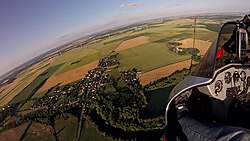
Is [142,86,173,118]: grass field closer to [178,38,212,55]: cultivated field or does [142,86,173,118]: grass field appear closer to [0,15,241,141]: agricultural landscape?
[0,15,241,141]: agricultural landscape

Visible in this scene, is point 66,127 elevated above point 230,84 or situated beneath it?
situated beneath

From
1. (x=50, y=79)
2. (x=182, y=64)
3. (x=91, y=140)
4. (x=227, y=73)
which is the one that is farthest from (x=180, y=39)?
(x=227, y=73)

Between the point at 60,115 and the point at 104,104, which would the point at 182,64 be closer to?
the point at 104,104

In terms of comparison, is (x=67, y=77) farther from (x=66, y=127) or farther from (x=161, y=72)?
(x=66, y=127)

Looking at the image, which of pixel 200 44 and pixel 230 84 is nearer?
pixel 230 84

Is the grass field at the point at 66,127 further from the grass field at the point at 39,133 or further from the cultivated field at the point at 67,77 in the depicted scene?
the cultivated field at the point at 67,77

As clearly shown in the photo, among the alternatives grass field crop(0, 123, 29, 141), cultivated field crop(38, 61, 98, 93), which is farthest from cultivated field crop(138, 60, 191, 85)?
→ grass field crop(0, 123, 29, 141)

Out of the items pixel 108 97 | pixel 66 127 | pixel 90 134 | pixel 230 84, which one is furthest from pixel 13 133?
pixel 230 84

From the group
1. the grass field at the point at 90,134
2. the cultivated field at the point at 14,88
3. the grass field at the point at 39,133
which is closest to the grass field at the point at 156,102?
the grass field at the point at 90,134
